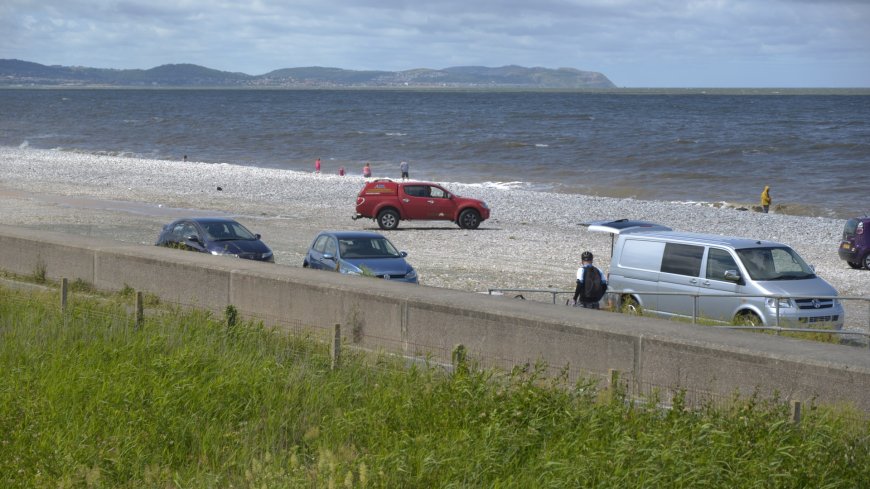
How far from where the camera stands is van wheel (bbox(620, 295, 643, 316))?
52.5ft

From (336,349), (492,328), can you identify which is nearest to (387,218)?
(492,328)

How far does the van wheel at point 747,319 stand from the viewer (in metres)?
15.1

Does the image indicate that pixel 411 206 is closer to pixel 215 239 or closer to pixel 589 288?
pixel 215 239

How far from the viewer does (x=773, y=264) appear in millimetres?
16250

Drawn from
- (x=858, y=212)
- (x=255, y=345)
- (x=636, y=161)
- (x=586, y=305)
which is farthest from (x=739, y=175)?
(x=255, y=345)

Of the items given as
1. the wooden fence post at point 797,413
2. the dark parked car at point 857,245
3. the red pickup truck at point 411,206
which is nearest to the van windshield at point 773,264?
the wooden fence post at point 797,413

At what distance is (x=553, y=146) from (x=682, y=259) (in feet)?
219

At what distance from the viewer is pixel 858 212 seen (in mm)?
45000

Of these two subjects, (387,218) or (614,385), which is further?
(387,218)

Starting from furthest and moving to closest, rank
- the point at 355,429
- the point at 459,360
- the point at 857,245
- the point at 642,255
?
the point at 857,245
the point at 642,255
the point at 459,360
the point at 355,429

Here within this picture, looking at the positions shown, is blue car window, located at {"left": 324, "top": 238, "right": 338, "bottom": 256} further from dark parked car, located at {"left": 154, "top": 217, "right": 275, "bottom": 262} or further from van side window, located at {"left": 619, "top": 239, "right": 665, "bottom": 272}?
van side window, located at {"left": 619, "top": 239, "right": 665, "bottom": 272}

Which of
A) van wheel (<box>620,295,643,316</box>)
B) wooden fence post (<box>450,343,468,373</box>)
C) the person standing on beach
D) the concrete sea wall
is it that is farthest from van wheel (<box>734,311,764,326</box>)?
wooden fence post (<box>450,343,468,373</box>)

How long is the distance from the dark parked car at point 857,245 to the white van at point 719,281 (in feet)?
35.9

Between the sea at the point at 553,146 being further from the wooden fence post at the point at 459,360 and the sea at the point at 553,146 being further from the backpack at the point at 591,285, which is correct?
the wooden fence post at the point at 459,360
